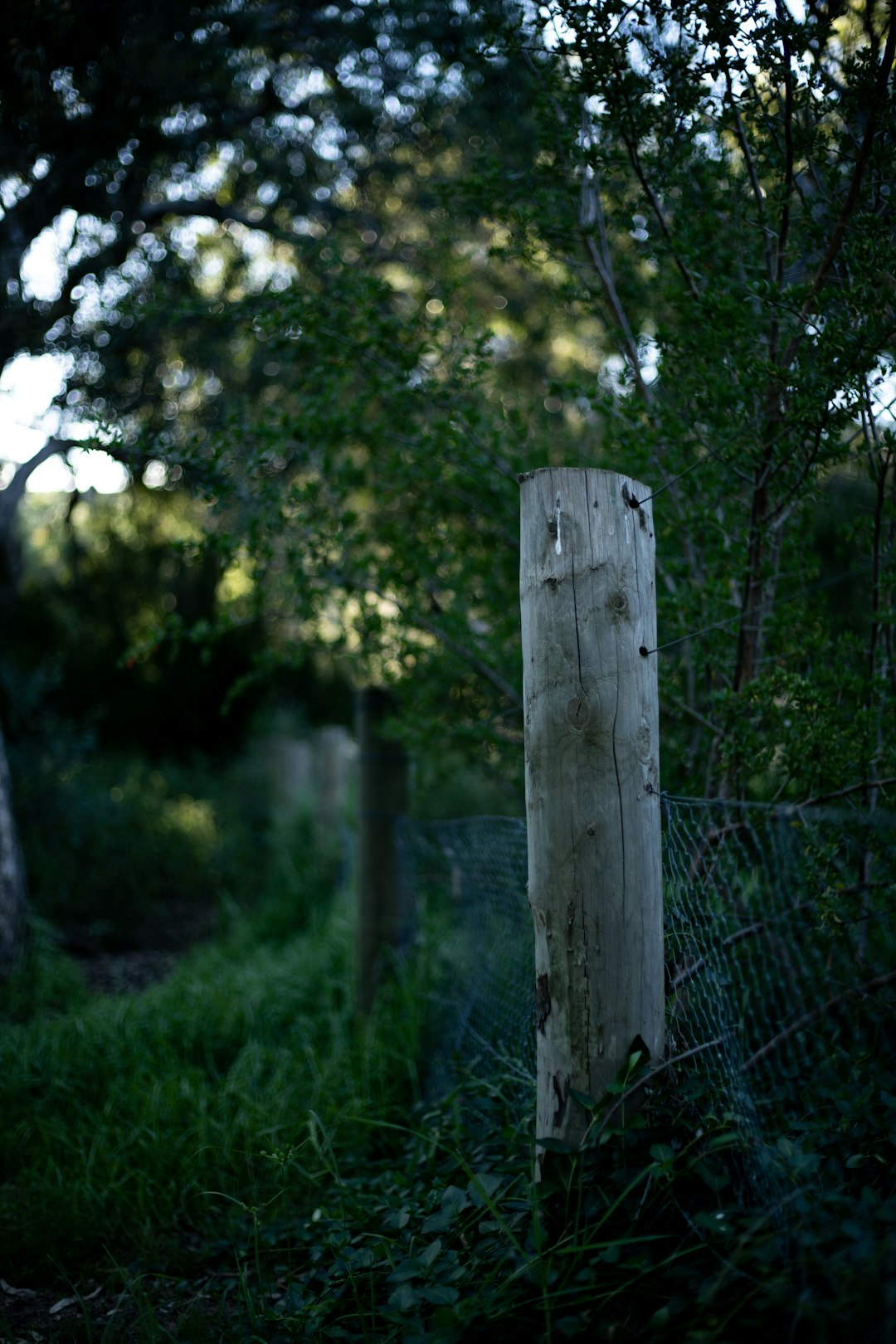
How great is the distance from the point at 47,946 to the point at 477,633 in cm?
331

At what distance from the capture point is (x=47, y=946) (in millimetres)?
5430

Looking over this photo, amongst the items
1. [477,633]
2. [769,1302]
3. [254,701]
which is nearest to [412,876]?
[477,633]

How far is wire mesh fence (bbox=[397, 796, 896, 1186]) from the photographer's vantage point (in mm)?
A: 2273

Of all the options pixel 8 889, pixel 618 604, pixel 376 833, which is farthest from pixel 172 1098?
pixel 8 889

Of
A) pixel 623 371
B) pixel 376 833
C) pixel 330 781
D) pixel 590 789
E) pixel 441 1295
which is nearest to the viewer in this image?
pixel 441 1295

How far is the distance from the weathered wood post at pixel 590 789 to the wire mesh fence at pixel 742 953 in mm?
201

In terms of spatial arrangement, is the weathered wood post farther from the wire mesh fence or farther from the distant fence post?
the distant fence post

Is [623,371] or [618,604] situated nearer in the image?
[618,604]

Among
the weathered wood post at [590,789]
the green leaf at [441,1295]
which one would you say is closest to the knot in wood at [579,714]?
the weathered wood post at [590,789]

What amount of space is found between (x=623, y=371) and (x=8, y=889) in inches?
173

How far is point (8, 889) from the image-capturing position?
541cm

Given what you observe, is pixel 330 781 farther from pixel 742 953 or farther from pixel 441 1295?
pixel 441 1295

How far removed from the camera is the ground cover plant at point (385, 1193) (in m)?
1.69

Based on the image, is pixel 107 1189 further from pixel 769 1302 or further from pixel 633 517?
pixel 633 517
